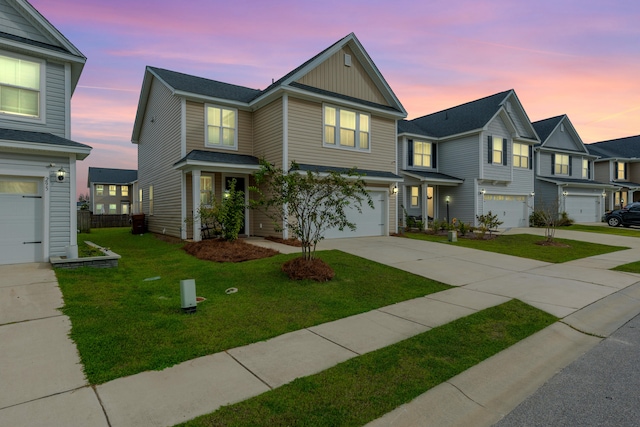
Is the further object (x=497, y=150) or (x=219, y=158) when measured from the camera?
(x=497, y=150)

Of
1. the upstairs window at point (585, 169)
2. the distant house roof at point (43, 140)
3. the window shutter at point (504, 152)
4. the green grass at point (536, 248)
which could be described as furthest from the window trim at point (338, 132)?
the upstairs window at point (585, 169)

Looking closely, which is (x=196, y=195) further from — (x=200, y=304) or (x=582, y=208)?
(x=582, y=208)

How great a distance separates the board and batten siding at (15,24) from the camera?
907 centimetres

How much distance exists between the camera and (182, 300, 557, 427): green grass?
9.20ft

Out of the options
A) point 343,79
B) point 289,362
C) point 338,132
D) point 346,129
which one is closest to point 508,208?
point 346,129

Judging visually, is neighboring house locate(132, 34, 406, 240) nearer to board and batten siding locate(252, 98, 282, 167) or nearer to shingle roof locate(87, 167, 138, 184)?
board and batten siding locate(252, 98, 282, 167)

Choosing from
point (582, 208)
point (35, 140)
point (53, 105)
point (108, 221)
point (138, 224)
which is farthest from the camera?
point (582, 208)

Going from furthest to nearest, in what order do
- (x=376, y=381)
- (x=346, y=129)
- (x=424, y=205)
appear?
(x=424, y=205) < (x=346, y=129) < (x=376, y=381)

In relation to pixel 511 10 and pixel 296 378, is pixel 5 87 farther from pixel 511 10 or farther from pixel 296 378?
pixel 511 10

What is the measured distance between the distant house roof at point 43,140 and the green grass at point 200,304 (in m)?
3.29

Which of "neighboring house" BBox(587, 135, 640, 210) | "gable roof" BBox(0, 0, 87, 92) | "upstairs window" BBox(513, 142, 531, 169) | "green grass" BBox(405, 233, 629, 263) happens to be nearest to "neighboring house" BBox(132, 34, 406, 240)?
"gable roof" BBox(0, 0, 87, 92)

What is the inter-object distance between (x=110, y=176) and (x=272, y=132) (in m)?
44.8

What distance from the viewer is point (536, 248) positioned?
45.9ft

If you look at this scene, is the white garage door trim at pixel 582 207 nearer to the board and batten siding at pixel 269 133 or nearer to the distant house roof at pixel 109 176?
the board and batten siding at pixel 269 133
